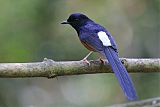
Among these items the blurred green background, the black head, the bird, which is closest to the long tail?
the bird

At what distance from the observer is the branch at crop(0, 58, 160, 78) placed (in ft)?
12.2

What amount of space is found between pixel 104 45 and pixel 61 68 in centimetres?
70

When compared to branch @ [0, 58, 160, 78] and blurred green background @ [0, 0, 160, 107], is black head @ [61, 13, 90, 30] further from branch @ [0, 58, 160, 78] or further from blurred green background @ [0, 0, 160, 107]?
blurred green background @ [0, 0, 160, 107]

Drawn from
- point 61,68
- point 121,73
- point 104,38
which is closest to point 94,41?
point 104,38

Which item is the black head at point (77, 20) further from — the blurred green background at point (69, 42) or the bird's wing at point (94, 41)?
the blurred green background at point (69, 42)

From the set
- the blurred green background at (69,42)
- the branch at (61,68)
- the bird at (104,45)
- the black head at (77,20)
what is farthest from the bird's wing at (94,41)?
the blurred green background at (69,42)

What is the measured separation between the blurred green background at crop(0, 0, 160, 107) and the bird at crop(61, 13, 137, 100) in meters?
3.23

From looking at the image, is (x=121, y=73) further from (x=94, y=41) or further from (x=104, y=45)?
(x=94, y=41)

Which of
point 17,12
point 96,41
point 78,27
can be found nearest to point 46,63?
point 96,41

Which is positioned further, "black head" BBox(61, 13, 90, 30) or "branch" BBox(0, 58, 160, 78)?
"black head" BBox(61, 13, 90, 30)

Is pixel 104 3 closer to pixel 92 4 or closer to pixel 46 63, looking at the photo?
pixel 92 4

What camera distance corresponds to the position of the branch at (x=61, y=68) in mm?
3730

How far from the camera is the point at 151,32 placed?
346 inches

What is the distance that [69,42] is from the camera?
29.3 ft
